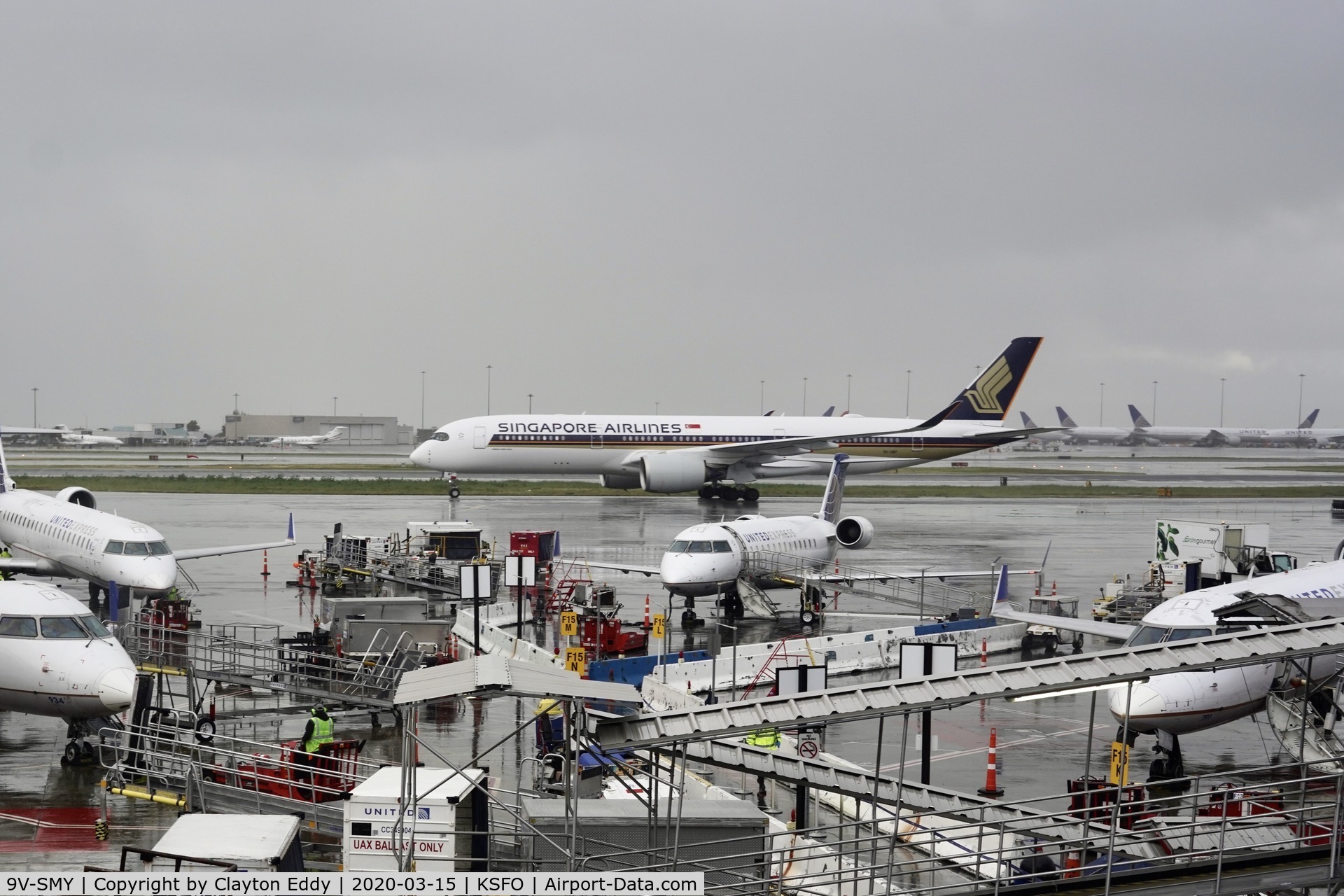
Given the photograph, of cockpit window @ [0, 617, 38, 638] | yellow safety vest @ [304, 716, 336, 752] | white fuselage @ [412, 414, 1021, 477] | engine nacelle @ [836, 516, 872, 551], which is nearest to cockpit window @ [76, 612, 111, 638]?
cockpit window @ [0, 617, 38, 638]

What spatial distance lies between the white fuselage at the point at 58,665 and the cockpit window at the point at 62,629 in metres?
0.01

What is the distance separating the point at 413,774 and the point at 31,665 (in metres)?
11.5

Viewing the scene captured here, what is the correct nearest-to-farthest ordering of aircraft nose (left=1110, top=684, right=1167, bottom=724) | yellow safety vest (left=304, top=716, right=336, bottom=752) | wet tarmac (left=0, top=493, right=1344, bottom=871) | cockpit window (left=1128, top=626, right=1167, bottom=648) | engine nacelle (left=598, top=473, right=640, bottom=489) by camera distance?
yellow safety vest (left=304, top=716, right=336, bottom=752) < wet tarmac (left=0, top=493, right=1344, bottom=871) < aircraft nose (left=1110, top=684, right=1167, bottom=724) < cockpit window (left=1128, top=626, right=1167, bottom=648) < engine nacelle (left=598, top=473, right=640, bottom=489)

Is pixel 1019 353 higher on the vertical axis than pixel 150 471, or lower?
higher

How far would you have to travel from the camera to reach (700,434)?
7519 cm

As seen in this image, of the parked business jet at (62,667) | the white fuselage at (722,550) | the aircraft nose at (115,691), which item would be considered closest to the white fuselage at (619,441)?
the white fuselage at (722,550)

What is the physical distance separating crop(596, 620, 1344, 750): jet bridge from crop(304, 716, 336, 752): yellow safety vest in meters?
8.11

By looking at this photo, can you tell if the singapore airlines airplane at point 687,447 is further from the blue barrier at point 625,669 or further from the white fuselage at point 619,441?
the blue barrier at point 625,669

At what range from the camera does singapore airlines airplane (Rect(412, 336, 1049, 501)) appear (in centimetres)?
7169

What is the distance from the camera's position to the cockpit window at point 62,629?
830 inches

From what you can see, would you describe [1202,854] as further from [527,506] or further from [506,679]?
[527,506]

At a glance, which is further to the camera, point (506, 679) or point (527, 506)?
point (527, 506)

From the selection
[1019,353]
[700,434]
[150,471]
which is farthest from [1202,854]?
[150,471]

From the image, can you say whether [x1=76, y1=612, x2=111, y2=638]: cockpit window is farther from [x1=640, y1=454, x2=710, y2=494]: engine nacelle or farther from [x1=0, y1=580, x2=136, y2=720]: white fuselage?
[x1=640, y1=454, x2=710, y2=494]: engine nacelle
